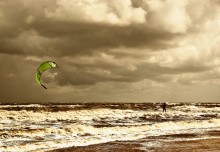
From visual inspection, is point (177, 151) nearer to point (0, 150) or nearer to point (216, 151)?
point (216, 151)

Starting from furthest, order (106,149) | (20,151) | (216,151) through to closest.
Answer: (20,151) < (106,149) < (216,151)

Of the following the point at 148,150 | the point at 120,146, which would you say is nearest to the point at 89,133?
the point at 120,146

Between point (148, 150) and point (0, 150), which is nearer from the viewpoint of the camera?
point (148, 150)

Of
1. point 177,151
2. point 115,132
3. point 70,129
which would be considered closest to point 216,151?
point 177,151

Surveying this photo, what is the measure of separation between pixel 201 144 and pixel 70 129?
11.3m

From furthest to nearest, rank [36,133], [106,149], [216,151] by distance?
[36,133] → [106,149] → [216,151]

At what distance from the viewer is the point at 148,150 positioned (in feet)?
48.0

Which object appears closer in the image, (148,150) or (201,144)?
(148,150)

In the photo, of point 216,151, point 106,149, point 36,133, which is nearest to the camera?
point 216,151

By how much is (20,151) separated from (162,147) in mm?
6259

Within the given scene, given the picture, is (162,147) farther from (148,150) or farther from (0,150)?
(0,150)

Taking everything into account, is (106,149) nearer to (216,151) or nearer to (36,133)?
(216,151)

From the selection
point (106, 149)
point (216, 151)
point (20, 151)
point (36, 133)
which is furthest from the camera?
point (36, 133)

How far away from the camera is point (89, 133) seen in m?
24.2
